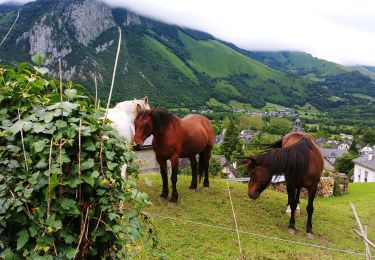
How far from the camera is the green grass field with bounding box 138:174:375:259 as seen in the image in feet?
26.0

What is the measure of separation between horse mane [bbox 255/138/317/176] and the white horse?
3.02 metres

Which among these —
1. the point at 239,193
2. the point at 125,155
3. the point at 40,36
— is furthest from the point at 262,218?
the point at 40,36

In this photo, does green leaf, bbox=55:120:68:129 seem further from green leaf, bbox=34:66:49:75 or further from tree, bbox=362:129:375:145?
tree, bbox=362:129:375:145

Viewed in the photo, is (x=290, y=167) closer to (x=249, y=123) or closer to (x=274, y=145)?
(x=274, y=145)

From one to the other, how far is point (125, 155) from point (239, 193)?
972 cm

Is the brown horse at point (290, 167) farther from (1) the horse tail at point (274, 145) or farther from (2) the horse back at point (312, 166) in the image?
(1) the horse tail at point (274, 145)

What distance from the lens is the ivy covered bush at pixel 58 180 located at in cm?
276

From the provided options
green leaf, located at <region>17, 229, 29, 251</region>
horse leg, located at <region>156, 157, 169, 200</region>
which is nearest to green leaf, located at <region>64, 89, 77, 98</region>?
green leaf, located at <region>17, 229, 29, 251</region>

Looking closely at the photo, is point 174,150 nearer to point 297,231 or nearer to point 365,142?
point 297,231

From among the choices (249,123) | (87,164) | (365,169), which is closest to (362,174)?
(365,169)

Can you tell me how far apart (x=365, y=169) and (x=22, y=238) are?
66.4 m

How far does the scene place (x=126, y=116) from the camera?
888 cm

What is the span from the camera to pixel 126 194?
3.01 metres

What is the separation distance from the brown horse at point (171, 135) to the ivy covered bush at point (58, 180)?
5.60 metres
